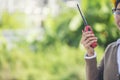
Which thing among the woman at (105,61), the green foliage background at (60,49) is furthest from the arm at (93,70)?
the green foliage background at (60,49)

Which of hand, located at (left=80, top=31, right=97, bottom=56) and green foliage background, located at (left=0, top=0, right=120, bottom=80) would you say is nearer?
hand, located at (left=80, top=31, right=97, bottom=56)

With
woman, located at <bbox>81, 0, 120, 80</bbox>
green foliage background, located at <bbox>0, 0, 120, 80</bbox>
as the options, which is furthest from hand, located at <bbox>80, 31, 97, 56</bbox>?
green foliage background, located at <bbox>0, 0, 120, 80</bbox>

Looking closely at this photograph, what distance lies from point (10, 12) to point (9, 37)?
121 centimetres

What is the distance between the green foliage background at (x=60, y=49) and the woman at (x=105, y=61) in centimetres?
344

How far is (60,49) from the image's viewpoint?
6203 millimetres

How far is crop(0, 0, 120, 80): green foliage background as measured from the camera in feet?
19.2

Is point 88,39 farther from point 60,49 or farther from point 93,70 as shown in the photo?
point 60,49

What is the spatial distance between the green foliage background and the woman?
11.3 ft

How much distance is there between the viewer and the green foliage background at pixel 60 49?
19.2 ft

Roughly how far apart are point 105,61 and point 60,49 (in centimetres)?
407

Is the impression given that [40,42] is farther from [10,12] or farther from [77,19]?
[10,12]

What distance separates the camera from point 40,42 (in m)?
6.43

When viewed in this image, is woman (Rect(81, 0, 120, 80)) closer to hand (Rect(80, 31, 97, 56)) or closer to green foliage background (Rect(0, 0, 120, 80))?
hand (Rect(80, 31, 97, 56))

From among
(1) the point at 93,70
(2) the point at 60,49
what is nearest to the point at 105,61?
(1) the point at 93,70
